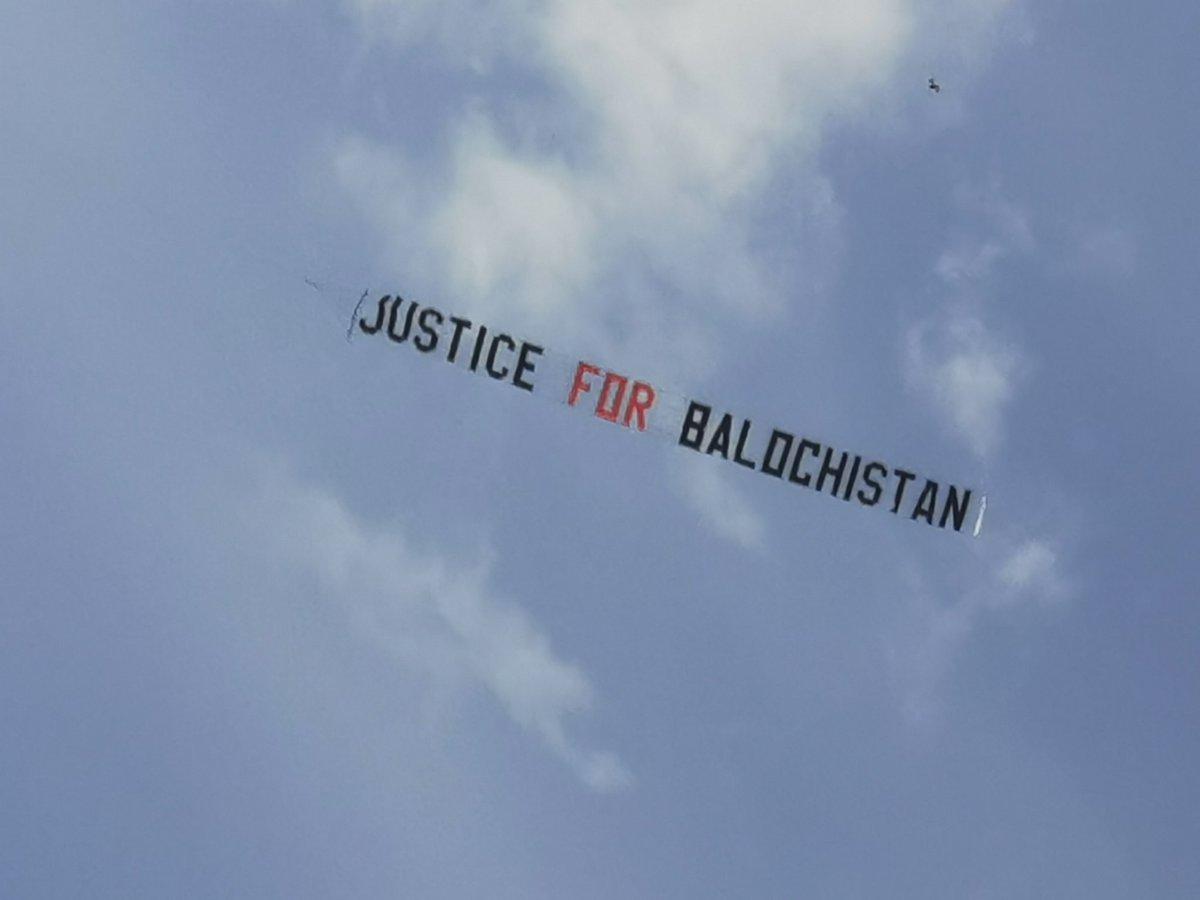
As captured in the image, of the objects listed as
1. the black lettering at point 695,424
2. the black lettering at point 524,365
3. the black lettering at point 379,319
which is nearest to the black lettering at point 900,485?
the black lettering at point 695,424

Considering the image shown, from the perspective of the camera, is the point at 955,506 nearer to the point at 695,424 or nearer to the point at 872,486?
the point at 872,486

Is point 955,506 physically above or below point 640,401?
above

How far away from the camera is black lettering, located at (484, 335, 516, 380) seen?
80.9 meters

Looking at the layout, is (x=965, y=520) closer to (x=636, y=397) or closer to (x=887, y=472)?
(x=887, y=472)

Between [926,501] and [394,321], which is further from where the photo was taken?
[926,501]

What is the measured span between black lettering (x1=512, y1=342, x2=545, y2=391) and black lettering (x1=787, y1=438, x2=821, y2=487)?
1657cm

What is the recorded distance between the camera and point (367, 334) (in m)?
81.4

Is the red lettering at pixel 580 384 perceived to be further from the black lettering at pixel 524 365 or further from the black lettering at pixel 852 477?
the black lettering at pixel 852 477

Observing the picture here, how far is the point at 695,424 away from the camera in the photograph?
82.6 meters

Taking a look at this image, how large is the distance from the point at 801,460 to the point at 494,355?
19.6m

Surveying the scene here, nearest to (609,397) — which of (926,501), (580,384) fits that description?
(580,384)

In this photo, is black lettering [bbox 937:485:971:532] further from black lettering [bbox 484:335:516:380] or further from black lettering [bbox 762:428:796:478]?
black lettering [bbox 484:335:516:380]

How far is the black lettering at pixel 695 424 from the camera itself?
82.4 metres

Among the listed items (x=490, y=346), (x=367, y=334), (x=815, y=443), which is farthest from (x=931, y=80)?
(x=367, y=334)
